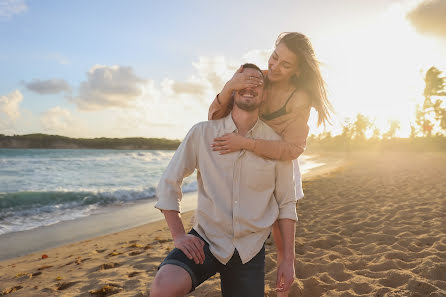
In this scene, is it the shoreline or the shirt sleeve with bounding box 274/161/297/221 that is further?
the shoreline

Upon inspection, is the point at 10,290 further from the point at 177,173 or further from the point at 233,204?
the point at 233,204

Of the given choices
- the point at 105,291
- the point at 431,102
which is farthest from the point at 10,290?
the point at 431,102

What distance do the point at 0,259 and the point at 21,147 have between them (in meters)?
77.8

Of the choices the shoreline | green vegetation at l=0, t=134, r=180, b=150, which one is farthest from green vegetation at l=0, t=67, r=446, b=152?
the shoreline

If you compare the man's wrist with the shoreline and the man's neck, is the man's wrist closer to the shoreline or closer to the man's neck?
the man's neck

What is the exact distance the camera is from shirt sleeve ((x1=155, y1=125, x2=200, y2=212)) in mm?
2057

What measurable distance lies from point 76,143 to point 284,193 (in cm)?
8061

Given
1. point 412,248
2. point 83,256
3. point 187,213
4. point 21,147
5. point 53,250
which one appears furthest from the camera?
point 21,147

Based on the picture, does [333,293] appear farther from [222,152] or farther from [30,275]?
[30,275]

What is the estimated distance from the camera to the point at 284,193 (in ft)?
7.56

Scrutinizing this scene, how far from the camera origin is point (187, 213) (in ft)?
29.8

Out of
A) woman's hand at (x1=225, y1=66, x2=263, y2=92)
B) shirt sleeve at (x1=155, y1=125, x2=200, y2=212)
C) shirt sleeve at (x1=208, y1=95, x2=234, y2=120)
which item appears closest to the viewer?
shirt sleeve at (x1=155, y1=125, x2=200, y2=212)

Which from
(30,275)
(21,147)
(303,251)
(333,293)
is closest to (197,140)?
(333,293)

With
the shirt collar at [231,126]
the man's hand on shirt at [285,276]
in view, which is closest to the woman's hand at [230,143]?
the shirt collar at [231,126]
